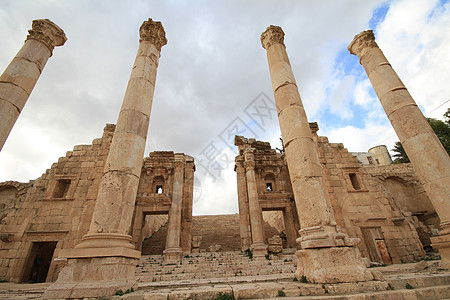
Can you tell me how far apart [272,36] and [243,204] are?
35.9ft

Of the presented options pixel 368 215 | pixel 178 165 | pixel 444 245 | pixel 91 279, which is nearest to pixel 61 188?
pixel 178 165

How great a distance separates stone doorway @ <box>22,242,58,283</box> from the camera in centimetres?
1176

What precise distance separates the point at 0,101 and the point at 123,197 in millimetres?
5489

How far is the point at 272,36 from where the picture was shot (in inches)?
332

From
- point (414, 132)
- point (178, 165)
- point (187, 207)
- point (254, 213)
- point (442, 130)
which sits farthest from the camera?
point (442, 130)

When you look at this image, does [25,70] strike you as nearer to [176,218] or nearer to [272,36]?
[272,36]

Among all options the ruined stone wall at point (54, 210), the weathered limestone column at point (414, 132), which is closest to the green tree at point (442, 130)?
the weathered limestone column at point (414, 132)

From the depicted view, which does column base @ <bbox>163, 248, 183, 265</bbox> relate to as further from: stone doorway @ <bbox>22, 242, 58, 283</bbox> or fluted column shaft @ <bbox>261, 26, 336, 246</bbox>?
fluted column shaft @ <bbox>261, 26, 336, 246</bbox>

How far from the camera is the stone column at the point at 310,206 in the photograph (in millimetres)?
4477

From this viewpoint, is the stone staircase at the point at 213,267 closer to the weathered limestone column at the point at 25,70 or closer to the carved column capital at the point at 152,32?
the weathered limestone column at the point at 25,70

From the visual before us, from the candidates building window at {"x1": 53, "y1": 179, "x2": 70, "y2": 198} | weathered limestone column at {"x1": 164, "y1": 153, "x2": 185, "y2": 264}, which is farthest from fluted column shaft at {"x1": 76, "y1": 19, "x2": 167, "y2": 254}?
building window at {"x1": 53, "y1": 179, "x2": 70, "y2": 198}

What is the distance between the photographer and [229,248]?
1528 cm

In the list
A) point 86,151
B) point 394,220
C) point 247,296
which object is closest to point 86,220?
point 86,151

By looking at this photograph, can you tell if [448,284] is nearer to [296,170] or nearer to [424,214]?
[296,170]
